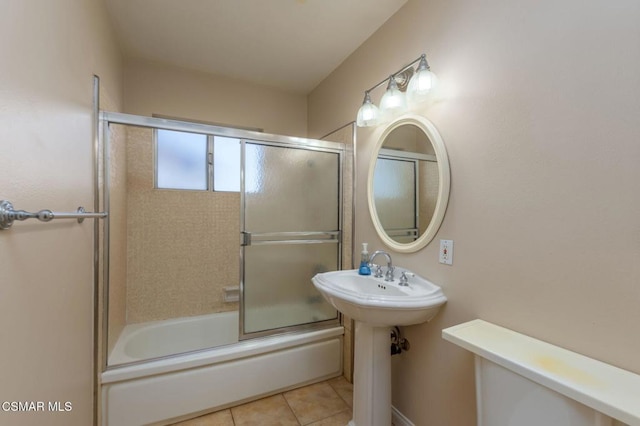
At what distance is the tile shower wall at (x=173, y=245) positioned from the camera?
7.61ft

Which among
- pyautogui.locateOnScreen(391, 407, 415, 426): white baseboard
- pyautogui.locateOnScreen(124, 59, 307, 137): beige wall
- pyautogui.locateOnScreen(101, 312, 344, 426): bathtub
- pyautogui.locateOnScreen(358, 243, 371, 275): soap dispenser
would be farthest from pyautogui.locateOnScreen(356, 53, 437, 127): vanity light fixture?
pyautogui.locateOnScreen(391, 407, 415, 426): white baseboard

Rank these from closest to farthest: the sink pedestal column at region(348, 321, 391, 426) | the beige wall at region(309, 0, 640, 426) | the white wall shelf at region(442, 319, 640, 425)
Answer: the white wall shelf at region(442, 319, 640, 425) < the beige wall at region(309, 0, 640, 426) < the sink pedestal column at region(348, 321, 391, 426)

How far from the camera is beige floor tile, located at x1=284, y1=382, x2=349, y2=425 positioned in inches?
69.1

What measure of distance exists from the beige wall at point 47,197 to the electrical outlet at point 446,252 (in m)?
1.63

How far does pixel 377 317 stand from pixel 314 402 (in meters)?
1.07

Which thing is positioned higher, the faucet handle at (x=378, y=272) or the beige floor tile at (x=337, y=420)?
the faucet handle at (x=378, y=272)

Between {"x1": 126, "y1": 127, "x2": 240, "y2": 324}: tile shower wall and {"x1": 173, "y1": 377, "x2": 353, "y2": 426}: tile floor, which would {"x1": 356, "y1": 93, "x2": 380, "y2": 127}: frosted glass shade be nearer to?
{"x1": 126, "y1": 127, "x2": 240, "y2": 324}: tile shower wall

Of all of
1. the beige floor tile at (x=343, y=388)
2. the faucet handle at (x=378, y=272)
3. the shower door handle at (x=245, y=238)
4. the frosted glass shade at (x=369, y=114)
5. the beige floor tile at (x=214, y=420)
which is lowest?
the beige floor tile at (x=343, y=388)

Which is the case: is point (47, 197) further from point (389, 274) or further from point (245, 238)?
point (389, 274)

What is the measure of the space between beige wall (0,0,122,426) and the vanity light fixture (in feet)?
4.98

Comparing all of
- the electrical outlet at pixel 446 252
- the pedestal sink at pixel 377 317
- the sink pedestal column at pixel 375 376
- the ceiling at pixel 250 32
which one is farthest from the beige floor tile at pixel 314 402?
the ceiling at pixel 250 32

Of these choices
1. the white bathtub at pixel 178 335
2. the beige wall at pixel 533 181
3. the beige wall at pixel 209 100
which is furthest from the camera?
the beige wall at pixel 209 100

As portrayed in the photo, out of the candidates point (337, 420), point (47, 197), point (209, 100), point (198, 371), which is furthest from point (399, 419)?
point (209, 100)

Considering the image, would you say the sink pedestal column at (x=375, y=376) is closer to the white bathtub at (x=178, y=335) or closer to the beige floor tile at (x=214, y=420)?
A: the beige floor tile at (x=214, y=420)
